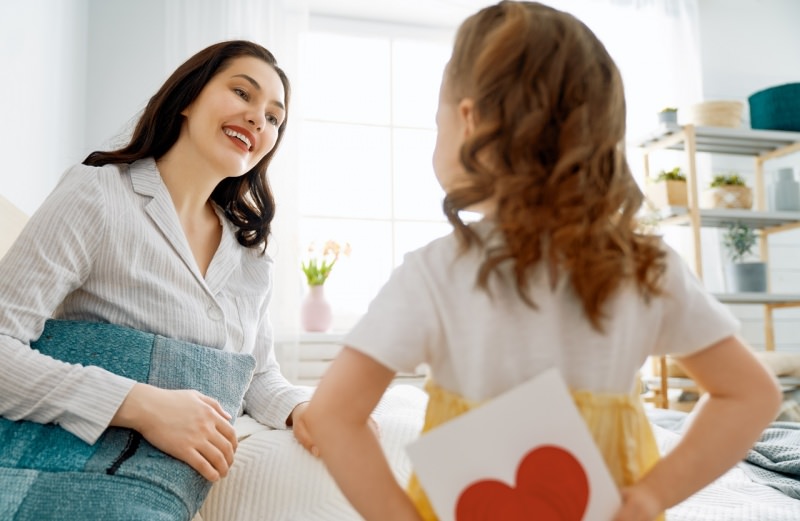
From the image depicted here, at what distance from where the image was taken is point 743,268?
135 inches

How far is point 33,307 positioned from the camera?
1.01m

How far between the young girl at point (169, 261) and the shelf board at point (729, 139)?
8.15ft

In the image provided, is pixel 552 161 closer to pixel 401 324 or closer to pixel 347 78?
pixel 401 324

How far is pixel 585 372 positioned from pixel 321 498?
55cm

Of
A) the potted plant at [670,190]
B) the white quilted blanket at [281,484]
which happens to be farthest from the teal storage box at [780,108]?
the white quilted blanket at [281,484]

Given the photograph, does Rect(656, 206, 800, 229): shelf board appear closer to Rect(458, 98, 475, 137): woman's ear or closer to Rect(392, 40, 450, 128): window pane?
Rect(392, 40, 450, 128): window pane

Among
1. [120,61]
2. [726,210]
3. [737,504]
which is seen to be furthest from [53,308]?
[726,210]

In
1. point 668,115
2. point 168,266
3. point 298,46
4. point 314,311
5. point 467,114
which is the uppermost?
point 298,46

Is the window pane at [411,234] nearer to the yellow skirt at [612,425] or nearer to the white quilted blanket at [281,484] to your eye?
the white quilted blanket at [281,484]

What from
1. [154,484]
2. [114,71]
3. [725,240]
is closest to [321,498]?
[154,484]

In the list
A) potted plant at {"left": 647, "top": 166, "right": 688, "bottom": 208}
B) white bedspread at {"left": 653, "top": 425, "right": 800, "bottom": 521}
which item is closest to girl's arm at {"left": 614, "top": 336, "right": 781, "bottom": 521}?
white bedspread at {"left": 653, "top": 425, "right": 800, "bottom": 521}

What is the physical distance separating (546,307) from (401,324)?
13 centimetres

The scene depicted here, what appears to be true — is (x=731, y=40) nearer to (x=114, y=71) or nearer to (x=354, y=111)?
(x=354, y=111)

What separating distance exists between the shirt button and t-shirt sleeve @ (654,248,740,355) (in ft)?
2.56
